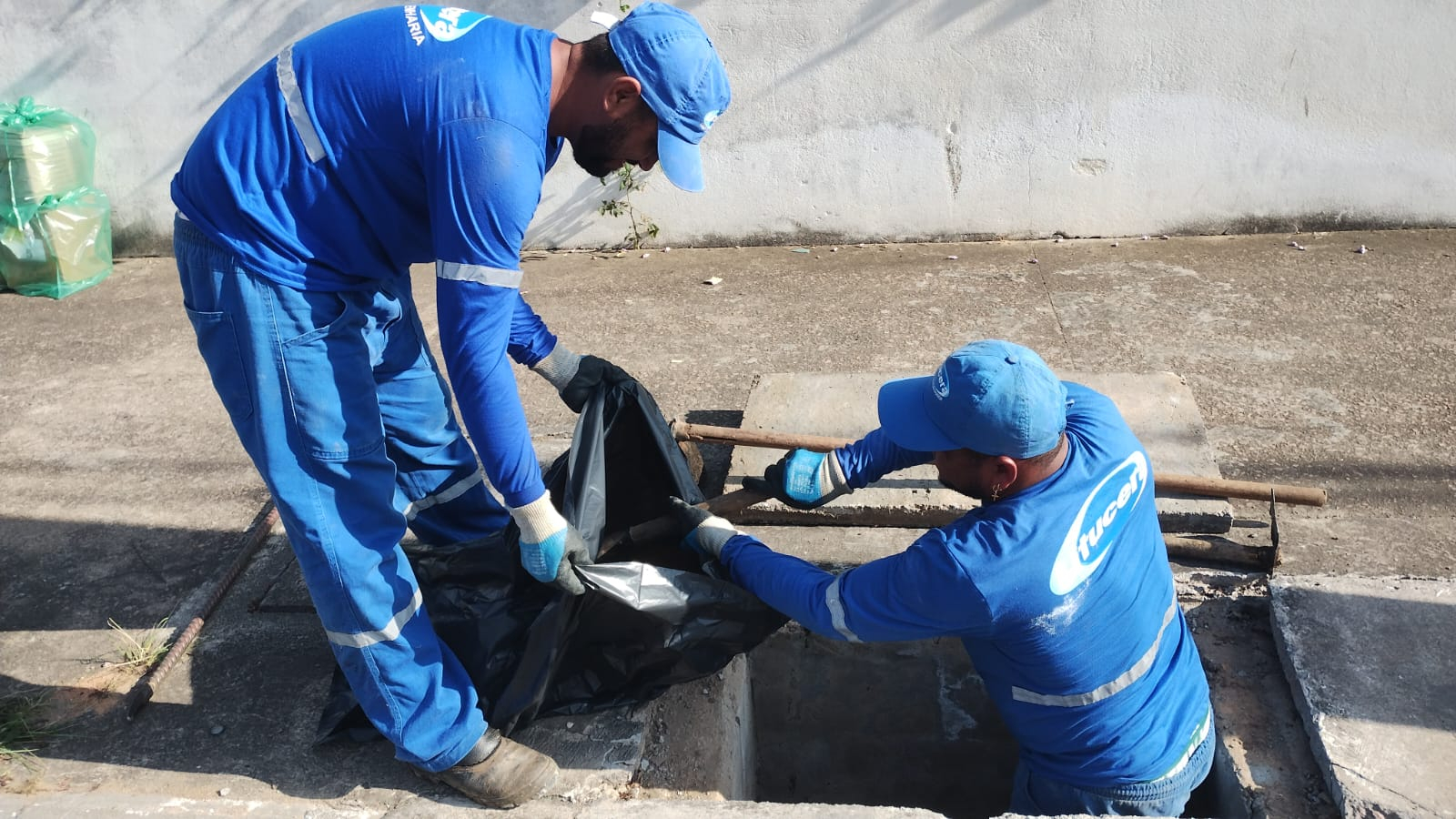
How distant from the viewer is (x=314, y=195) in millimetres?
2035

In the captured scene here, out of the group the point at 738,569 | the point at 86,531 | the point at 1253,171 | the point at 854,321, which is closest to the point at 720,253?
the point at 854,321

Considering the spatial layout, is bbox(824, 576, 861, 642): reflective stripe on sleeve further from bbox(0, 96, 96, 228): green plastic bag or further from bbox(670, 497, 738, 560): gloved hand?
bbox(0, 96, 96, 228): green plastic bag

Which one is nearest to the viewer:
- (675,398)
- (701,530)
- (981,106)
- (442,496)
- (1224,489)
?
(701,530)

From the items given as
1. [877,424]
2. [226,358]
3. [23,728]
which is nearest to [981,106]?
[877,424]

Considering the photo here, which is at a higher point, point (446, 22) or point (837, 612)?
point (446, 22)

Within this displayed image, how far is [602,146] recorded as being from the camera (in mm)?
2057

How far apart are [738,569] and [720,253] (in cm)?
382

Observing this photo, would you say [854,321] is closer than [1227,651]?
No

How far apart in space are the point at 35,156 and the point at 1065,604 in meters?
5.89

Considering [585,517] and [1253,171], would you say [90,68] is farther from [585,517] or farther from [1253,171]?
[1253,171]

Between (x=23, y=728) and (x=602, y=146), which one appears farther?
(x=23, y=728)

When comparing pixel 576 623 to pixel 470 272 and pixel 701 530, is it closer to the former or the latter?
pixel 701 530

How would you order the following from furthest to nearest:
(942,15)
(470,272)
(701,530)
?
(942,15), (701,530), (470,272)

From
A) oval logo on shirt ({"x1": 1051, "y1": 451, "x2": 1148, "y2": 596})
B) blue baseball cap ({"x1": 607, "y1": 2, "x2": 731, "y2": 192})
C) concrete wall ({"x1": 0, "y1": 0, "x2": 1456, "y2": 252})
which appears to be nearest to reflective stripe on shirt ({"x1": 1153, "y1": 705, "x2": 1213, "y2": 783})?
oval logo on shirt ({"x1": 1051, "y1": 451, "x2": 1148, "y2": 596})
